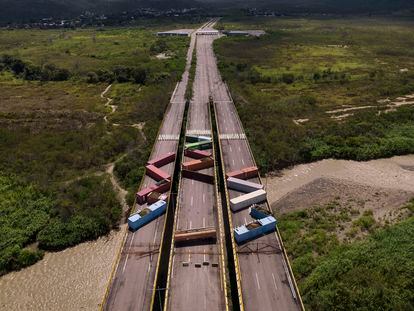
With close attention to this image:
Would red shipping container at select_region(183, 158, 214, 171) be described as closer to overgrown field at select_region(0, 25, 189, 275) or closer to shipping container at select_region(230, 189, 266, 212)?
overgrown field at select_region(0, 25, 189, 275)

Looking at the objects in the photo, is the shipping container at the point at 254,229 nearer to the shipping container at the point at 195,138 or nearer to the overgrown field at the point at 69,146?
the overgrown field at the point at 69,146

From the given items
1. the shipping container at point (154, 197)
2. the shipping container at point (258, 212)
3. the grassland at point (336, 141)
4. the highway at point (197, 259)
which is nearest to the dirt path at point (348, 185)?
the grassland at point (336, 141)

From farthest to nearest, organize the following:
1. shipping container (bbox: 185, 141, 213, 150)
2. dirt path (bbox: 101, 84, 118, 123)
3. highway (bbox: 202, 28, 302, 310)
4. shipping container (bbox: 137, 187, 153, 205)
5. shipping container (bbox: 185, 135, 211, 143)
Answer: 1. dirt path (bbox: 101, 84, 118, 123)
2. shipping container (bbox: 185, 135, 211, 143)
3. shipping container (bbox: 185, 141, 213, 150)
4. shipping container (bbox: 137, 187, 153, 205)
5. highway (bbox: 202, 28, 302, 310)

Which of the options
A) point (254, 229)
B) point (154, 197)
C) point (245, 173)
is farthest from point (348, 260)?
point (154, 197)

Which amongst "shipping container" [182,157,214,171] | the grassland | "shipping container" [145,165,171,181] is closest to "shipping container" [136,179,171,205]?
"shipping container" [145,165,171,181]

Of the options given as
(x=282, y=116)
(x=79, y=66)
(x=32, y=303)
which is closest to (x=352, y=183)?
(x=282, y=116)

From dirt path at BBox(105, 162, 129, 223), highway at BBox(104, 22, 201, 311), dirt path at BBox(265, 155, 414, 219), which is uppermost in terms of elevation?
highway at BBox(104, 22, 201, 311)

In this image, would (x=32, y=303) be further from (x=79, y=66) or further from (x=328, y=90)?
(x=79, y=66)
